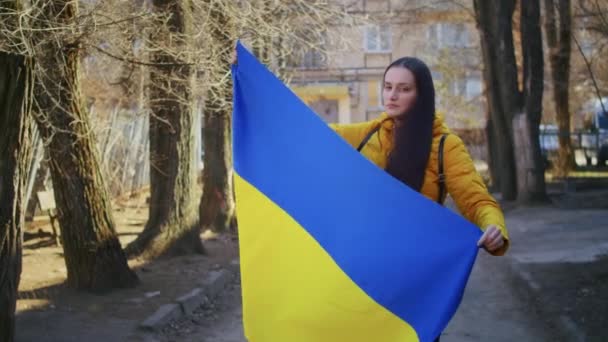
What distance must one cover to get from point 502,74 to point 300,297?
1876 centimetres

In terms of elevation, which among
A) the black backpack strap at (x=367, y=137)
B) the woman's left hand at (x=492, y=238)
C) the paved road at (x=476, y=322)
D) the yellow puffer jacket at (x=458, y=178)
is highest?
the black backpack strap at (x=367, y=137)

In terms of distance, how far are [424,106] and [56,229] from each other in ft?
41.4

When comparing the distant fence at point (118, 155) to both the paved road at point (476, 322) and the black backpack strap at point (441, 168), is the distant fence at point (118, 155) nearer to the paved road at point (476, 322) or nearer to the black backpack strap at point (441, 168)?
the paved road at point (476, 322)

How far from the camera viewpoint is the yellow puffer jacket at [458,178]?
13.5 feet

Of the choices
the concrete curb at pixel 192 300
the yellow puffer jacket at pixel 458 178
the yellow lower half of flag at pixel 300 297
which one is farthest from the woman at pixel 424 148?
the concrete curb at pixel 192 300

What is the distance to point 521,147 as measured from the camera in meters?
21.7

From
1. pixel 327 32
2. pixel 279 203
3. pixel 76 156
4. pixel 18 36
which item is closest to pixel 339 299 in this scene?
pixel 279 203

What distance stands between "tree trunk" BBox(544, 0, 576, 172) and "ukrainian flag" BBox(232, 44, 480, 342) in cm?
1669

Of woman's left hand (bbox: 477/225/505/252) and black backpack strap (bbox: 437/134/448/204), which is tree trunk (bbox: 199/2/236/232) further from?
woman's left hand (bbox: 477/225/505/252)

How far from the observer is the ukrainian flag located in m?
3.96

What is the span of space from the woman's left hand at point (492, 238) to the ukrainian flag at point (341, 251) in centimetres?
11

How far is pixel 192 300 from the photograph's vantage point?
33.7ft

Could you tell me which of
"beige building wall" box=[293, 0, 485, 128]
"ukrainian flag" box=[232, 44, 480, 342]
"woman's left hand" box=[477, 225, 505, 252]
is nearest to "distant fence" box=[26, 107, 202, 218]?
"beige building wall" box=[293, 0, 485, 128]

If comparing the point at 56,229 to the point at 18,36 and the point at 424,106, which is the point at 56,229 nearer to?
the point at 18,36
